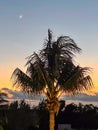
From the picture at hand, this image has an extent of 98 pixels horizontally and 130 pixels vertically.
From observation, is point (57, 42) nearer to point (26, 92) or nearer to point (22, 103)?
point (26, 92)

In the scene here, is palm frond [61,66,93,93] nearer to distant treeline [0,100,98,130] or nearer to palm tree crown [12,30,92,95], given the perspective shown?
palm tree crown [12,30,92,95]

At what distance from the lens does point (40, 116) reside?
3631 centimetres

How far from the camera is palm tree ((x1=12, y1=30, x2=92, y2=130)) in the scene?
2025 centimetres

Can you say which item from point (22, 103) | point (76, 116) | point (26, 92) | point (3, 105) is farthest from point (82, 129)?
point (26, 92)

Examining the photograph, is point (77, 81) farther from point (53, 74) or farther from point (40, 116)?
point (40, 116)

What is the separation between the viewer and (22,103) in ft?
106

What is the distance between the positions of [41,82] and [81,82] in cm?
233

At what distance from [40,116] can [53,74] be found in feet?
54.5

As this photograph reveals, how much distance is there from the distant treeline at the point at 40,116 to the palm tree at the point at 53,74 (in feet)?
16.8

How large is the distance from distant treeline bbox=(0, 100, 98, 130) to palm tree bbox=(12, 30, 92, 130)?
511 cm

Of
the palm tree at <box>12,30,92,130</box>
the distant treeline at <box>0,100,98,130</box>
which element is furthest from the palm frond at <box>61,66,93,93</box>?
the distant treeline at <box>0,100,98,130</box>

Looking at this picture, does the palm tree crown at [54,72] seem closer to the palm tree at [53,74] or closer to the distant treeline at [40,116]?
the palm tree at [53,74]

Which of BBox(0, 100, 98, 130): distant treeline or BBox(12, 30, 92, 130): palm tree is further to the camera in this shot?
BBox(0, 100, 98, 130): distant treeline

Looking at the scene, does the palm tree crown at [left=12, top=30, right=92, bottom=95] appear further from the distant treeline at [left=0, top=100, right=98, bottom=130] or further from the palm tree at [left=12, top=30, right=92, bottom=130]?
the distant treeline at [left=0, top=100, right=98, bottom=130]
